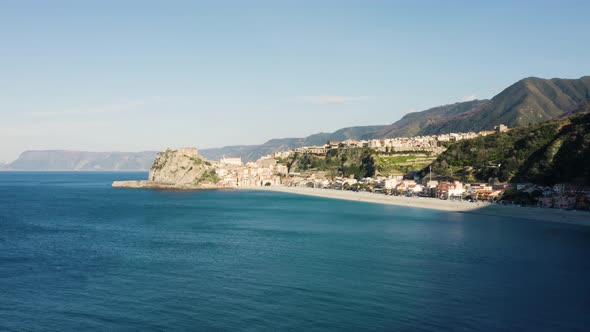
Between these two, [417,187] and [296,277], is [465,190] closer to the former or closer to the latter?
[417,187]

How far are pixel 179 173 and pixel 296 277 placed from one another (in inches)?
4039

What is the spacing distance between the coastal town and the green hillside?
2.96m

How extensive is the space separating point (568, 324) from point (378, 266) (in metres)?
11.7

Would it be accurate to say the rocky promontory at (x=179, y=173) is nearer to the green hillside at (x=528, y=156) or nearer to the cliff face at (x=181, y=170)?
the cliff face at (x=181, y=170)

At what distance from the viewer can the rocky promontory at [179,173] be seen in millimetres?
124250

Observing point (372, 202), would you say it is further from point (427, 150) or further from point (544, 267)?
point (427, 150)

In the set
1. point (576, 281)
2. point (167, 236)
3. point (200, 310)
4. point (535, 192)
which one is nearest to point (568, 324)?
point (576, 281)

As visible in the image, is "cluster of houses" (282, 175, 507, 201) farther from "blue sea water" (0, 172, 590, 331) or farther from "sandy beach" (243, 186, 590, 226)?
"blue sea water" (0, 172, 590, 331)

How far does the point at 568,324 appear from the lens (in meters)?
18.8

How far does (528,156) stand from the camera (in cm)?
8269

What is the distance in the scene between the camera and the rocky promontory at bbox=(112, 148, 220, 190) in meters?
124

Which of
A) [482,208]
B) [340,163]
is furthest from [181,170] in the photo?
[482,208]

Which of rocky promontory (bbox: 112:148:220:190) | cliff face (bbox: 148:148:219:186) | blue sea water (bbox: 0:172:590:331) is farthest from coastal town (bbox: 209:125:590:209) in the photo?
blue sea water (bbox: 0:172:590:331)

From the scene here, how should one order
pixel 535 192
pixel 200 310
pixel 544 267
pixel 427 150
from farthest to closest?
pixel 427 150 → pixel 535 192 → pixel 544 267 → pixel 200 310
